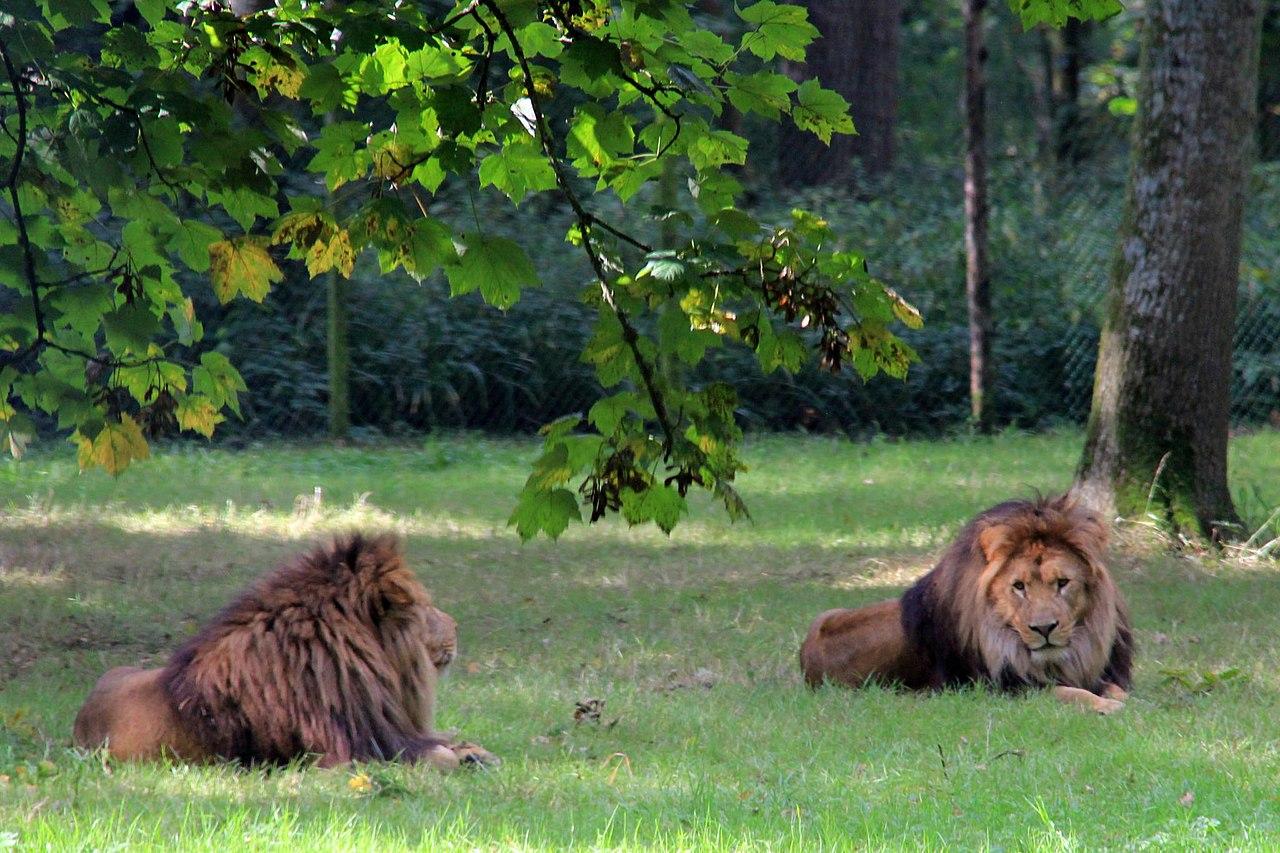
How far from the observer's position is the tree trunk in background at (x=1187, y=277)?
9562 millimetres

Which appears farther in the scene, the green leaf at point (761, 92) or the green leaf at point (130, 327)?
the green leaf at point (130, 327)

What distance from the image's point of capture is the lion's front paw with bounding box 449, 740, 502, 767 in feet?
17.6

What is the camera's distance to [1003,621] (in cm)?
644

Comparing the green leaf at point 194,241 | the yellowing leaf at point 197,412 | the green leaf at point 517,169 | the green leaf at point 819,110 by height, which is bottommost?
the yellowing leaf at point 197,412

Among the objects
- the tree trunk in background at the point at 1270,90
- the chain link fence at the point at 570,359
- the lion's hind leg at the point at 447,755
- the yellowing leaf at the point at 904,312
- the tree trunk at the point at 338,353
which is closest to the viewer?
the yellowing leaf at the point at 904,312

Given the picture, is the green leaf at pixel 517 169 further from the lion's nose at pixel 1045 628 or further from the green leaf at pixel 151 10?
the lion's nose at pixel 1045 628

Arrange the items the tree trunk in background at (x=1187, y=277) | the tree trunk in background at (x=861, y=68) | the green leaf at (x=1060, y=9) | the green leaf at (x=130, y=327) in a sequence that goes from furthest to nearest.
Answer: the tree trunk in background at (x=861, y=68) < the tree trunk in background at (x=1187, y=277) < the green leaf at (x=130, y=327) < the green leaf at (x=1060, y=9)

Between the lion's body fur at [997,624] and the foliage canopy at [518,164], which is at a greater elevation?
the foliage canopy at [518,164]

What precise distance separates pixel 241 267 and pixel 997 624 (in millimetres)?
3373

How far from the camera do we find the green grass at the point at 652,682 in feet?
15.2

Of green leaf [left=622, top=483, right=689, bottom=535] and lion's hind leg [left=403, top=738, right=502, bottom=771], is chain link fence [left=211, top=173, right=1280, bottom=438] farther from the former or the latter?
green leaf [left=622, top=483, right=689, bottom=535]

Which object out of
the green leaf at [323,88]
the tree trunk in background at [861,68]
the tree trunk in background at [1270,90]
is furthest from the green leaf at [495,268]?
the tree trunk in background at [1270,90]

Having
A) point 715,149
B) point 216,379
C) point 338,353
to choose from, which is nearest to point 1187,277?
point 715,149

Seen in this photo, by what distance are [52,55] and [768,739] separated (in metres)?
3.38
